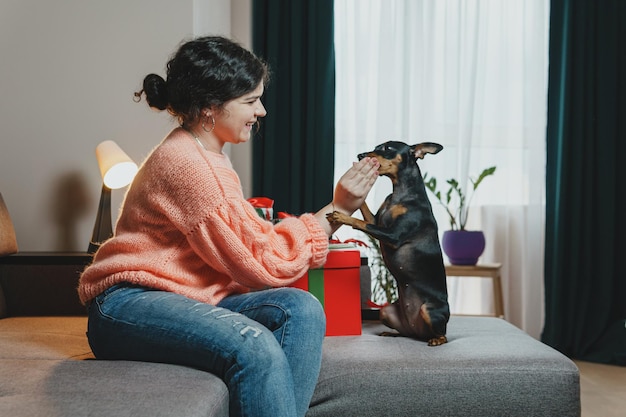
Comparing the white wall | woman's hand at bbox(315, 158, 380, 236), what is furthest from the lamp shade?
woman's hand at bbox(315, 158, 380, 236)

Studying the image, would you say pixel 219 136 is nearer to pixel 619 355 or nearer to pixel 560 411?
pixel 560 411

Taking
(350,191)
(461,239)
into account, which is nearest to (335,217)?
(350,191)

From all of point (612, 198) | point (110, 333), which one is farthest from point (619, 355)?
point (110, 333)

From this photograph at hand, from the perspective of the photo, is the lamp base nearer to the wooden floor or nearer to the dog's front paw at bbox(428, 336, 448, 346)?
the dog's front paw at bbox(428, 336, 448, 346)

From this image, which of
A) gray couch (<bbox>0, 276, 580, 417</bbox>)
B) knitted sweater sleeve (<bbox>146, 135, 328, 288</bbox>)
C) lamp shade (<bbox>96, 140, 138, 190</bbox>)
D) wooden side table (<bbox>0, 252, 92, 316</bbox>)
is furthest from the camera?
lamp shade (<bbox>96, 140, 138, 190</bbox>)

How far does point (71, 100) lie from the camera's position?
2879 mm

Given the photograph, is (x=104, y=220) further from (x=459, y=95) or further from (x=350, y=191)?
(x=459, y=95)

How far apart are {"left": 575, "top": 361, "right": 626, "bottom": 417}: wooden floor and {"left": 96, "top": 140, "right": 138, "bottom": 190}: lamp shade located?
6.01ft

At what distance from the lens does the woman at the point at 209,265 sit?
1.26 m

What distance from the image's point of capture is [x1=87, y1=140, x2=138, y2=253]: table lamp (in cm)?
253

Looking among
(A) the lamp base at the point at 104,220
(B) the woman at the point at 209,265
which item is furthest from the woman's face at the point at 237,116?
(A) the lamp base at the point at 104,220

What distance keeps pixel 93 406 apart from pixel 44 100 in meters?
2.10

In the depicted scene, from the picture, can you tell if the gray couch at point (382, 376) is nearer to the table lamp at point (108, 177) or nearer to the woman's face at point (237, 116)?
the woman's face at point (237, 116)

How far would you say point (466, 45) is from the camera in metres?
3.67
